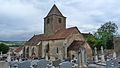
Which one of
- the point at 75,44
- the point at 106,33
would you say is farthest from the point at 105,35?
the point at 75,44

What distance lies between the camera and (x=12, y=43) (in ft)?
330

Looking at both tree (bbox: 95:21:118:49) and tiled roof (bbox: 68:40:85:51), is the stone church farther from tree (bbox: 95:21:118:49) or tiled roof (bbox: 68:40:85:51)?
tree (bbox: 95:21:118:49)

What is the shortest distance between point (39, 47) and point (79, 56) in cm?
4508

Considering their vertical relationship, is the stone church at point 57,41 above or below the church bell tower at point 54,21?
below

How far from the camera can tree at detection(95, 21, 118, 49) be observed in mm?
69787

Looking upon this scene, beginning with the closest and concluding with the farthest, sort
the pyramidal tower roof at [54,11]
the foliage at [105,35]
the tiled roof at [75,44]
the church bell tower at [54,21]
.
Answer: the tiled roof at [75,44]
the church bell tower at [54,21]
the pyramidal tower roof at [54,11]
the foliage at [105,35]

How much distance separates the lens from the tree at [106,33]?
6979 centimetres

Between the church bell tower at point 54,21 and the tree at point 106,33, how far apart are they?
1617 centimetres

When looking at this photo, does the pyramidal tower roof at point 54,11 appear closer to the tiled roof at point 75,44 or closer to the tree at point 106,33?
the tiled roof at point 75,44

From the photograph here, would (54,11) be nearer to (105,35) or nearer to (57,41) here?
(57,41)

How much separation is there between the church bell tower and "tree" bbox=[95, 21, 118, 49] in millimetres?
16174

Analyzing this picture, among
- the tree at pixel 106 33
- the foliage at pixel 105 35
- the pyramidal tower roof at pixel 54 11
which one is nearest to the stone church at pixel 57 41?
the pyramidal tower roof at pixel 54 11

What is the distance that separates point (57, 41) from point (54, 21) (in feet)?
18.9

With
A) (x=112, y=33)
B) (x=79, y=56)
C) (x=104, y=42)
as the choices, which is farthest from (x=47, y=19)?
(x=79, y=56)
